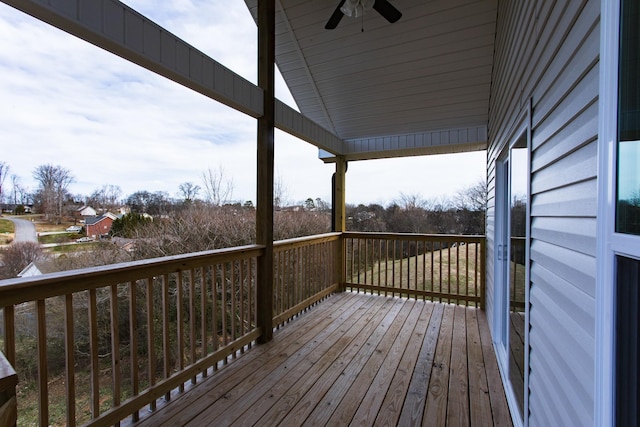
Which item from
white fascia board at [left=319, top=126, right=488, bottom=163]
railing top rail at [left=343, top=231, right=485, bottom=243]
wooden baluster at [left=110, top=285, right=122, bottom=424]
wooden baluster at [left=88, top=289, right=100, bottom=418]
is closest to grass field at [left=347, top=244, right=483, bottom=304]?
railing top rail at [left=343, top=231, right=485, bottom=243]

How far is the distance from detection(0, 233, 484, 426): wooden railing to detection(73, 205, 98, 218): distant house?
564mm

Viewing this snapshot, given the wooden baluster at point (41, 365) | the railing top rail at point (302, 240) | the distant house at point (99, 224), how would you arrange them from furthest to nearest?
the railing top rail at point (302, 240), the distant house at point (99, 224), the wooden baluster at point (41, 365)

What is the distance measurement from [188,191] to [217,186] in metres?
0.65

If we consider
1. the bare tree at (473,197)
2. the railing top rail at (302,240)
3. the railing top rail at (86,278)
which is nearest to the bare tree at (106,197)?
the railing top rail at (86,278)

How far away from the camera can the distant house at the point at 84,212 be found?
2168 millimetres

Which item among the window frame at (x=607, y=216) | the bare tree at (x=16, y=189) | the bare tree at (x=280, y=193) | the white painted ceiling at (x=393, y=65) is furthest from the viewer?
the bare tree at (x=280, y=193)

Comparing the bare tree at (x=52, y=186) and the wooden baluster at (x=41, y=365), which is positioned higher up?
the bare tree at (x=52, y=186)

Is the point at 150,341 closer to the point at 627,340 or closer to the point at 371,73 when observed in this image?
the point at 627,340

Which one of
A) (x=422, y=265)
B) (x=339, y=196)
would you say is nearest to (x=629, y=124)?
(x=422, y=265)

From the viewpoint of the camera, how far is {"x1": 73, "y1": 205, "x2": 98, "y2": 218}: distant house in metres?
2.17

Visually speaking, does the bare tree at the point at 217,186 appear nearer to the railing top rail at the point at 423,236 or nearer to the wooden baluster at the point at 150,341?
the railing top rail at the point at 423,236

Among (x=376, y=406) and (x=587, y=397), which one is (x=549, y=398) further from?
(x=376, y=406)

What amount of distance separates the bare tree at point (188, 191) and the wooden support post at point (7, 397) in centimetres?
332

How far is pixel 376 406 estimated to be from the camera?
2.04m
